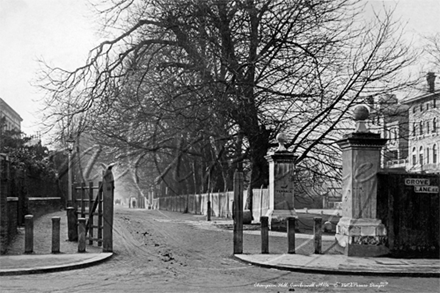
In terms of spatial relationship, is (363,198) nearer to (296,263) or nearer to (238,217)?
(296,263)

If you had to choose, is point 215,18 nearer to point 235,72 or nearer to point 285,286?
point 235,72

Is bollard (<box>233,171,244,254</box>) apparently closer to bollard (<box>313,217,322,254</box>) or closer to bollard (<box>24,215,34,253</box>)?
bollard (<box>313,217,322,254</box>)

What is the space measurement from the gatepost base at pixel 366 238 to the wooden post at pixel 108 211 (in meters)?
5.86

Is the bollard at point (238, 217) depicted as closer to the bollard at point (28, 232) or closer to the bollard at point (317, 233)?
the bollard at point (317, 233)

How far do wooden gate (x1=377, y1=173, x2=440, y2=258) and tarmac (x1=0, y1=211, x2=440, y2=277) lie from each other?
1.65 feet

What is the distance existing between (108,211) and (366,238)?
A: 6.37 meters

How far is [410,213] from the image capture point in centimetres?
1329

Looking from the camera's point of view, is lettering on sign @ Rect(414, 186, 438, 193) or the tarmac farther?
lettering on sign @ Rect(414, 186, 438, 193)

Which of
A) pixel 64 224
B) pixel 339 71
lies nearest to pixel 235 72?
pixel 339 71

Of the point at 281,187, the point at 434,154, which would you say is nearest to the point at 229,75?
the point at 281,187

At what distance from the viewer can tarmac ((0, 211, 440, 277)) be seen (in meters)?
10.9

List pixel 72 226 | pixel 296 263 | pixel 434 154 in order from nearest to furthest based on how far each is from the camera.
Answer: pixel 296 263 < pixel 72 226 < pixel 434 154

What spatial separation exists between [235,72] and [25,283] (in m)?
13.0

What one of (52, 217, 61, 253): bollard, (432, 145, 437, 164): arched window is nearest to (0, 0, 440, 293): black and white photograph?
(52, 217, 61, 253): bollard
